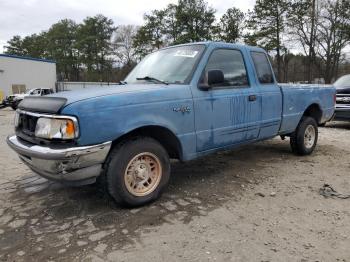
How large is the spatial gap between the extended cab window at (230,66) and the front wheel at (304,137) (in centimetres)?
188

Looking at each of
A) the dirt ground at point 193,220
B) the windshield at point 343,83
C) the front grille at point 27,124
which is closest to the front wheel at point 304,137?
the dirt ground at point 193,220

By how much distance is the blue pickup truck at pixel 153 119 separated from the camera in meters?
3.49

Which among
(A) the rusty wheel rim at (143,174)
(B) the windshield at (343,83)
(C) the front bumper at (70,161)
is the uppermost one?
(B) the windshield at (343,83)

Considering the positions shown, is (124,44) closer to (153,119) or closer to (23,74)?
(23,74)

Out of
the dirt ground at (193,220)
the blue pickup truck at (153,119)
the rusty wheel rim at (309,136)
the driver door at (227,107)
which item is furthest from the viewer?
the rusty wheel rim at (309,136)

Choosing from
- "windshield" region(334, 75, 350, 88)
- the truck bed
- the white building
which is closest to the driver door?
the truck bed

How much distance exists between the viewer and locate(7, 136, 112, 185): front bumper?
11.1 ft

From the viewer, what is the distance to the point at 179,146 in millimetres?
4316

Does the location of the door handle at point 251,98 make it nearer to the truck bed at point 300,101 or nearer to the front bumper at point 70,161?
the truck bed at point 300,101

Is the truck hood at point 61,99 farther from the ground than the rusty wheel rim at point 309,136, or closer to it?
farther from the ground

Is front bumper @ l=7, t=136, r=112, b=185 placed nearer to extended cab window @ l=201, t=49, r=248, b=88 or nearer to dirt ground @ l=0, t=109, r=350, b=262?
dirt ground @ l=0, t=109, r=350, b=262

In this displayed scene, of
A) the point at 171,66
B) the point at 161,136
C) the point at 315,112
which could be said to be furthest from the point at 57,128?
the point at 315,112

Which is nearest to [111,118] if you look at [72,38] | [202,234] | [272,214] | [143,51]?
[202,234]

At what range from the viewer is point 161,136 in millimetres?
4309
